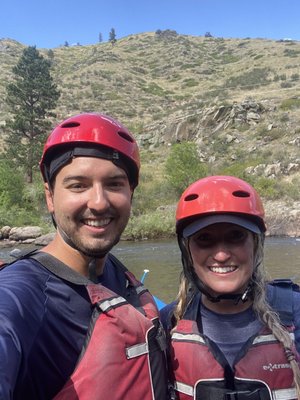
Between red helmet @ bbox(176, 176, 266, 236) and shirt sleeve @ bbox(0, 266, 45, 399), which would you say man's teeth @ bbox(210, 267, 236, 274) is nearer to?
red helmet @ bbox(176, 176, 266, 236)

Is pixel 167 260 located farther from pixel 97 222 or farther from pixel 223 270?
pixel 97 222

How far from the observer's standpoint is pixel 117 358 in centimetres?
152

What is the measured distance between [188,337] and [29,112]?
32514 mm

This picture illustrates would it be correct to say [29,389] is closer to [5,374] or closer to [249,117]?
[5,374]

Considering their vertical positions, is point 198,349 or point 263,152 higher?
point 263,152

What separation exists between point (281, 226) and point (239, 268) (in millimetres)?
14615

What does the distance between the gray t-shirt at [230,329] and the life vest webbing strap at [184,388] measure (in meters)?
0.21

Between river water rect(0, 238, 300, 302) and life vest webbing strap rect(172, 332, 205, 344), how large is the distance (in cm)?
651

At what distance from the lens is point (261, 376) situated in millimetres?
1941

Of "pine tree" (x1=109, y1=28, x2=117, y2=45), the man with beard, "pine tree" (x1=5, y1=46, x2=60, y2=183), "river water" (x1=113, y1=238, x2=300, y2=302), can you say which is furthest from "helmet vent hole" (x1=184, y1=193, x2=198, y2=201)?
"pine tree" (x1=109, y1=28, x2=117, y2=45)

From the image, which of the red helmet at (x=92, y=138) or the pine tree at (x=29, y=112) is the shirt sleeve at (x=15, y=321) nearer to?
the red helmet at (x=92, y=138)

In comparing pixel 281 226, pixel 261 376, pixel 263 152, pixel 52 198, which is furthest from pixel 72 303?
pixel 263 152

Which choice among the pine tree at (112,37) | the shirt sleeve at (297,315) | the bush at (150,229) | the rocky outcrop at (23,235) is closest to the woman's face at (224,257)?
the shirt sleeve at (297,315)

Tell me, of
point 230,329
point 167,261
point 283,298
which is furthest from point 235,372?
point 167,261
